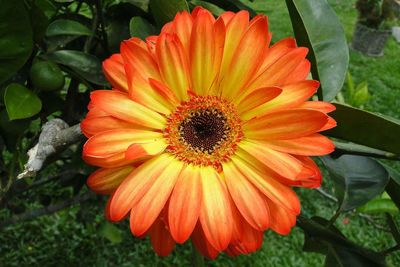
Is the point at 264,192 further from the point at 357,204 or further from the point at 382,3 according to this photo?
the point at 382,3

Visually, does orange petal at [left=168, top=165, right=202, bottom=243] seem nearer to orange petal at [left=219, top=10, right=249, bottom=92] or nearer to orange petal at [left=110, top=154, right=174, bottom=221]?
orange petal at [left=110, top=154, right=174, bottom=221]

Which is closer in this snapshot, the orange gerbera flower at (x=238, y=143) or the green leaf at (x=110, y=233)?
the orange gerbera flower at (x=238, y=143)

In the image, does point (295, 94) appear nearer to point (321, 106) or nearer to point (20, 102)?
point (321, 106)

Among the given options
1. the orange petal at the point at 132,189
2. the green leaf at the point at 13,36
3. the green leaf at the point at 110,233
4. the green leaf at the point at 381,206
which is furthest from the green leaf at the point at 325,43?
the green leaf at the point at 110,233

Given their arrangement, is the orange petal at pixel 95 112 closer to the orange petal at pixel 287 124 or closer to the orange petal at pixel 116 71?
the orange petal at pixel 116 71

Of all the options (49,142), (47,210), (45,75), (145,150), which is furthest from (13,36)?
(47,210)

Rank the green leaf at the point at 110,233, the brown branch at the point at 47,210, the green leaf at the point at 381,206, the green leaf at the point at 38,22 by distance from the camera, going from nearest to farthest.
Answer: the green leaf at the point at 38,22, the green leaf at the point at 381,206, the brown branch at the point at 47,210, the green leaf at the point at 110,233

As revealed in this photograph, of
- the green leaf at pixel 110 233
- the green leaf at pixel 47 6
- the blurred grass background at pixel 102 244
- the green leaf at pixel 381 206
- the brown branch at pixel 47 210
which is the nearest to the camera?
the green leaf at pixel 47 6

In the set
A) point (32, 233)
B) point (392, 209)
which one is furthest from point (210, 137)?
point (32, 233)
